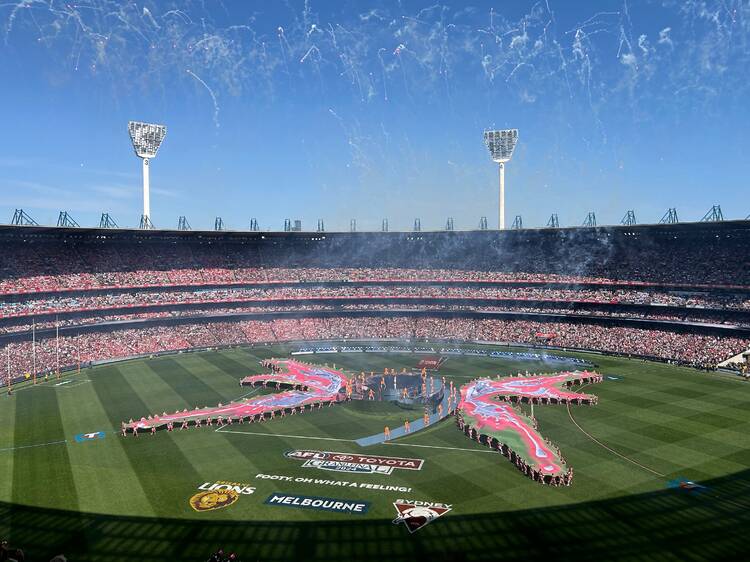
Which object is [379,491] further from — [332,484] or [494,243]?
[494,243]

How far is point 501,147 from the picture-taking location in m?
109

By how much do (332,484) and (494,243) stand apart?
76.2 meters

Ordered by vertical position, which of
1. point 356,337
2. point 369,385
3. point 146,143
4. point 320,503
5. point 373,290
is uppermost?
point 146,143

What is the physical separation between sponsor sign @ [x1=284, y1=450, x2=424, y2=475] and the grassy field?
95cm

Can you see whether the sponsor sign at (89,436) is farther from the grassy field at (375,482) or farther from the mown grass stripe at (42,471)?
the mown grass stripe at (42,471)

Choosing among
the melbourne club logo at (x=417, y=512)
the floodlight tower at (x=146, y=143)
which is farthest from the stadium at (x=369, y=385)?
the floodlight tower at (x=146, y=143)

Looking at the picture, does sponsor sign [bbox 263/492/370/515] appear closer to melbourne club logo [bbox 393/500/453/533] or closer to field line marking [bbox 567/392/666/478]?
melbourne club logo [bbox 393/500/453/533]

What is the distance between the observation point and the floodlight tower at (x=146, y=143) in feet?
325

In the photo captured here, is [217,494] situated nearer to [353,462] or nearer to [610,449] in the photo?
[353,462]

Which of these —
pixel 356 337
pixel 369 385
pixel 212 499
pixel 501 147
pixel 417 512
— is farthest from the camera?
pixel 501 147

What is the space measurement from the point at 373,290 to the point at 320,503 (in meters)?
69.2

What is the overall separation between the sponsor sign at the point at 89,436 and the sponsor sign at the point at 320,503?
19.3 metres

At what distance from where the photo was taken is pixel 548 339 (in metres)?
81.5

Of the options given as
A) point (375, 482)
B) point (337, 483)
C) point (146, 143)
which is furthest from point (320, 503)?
point (146, 143)
